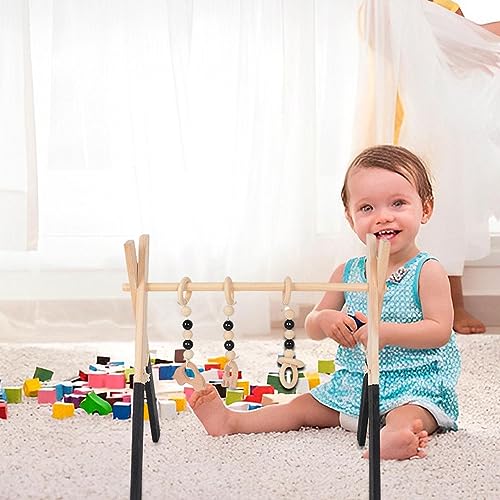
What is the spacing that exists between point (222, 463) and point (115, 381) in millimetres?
494

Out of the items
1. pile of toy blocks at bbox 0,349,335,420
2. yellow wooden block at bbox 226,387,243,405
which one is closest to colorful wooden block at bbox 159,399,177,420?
pile of toy blocks at bbox 0,349,335,420

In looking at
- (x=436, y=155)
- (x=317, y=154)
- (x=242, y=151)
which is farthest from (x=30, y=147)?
(x=436, y=155)

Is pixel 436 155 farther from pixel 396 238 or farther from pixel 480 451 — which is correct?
pixel 480 451

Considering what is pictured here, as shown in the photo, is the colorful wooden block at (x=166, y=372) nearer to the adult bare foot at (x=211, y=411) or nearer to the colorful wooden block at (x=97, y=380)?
the colorful wooden block at (x=97, y=380)

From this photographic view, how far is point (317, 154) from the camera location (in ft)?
8.30

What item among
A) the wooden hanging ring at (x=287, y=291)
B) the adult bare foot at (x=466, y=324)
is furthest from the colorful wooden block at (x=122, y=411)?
the adult bare foot at (x=466, y=324)

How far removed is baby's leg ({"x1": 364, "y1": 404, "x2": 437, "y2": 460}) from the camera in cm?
127

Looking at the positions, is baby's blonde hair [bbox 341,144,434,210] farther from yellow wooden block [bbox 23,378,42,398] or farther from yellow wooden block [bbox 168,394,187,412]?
yellow wooden block [bbox 23,378,42,398]

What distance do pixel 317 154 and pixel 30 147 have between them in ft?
2.32

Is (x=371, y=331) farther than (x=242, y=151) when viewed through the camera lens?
No

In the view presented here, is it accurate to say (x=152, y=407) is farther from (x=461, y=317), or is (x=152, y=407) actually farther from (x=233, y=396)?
(x=461, y=317)

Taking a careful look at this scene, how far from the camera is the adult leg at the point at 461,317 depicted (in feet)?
8.18

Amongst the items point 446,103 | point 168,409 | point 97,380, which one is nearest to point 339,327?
point 168,409

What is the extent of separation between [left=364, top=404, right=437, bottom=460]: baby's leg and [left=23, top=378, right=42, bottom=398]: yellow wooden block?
2.13 feet
